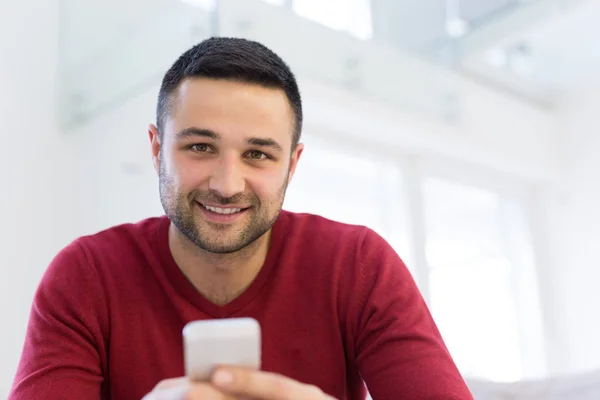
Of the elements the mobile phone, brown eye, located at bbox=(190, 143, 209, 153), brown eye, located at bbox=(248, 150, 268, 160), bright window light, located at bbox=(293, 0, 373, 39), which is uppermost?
bright window light, located at bbox=(293, 0, 373, 39)

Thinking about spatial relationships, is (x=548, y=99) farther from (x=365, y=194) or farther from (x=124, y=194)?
(x=124, y=194)

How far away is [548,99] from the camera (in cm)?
439

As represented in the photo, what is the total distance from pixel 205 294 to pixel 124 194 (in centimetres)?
150

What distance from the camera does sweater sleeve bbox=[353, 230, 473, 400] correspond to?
95cm

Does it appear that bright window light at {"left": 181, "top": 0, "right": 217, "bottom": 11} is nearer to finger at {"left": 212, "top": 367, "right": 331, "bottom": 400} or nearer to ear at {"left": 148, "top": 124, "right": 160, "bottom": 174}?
ear at {"left": 148, "top": 124, "right": 160, "bottom": 174}

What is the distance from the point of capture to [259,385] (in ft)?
2.27

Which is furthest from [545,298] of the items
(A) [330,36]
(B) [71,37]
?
(B) [71,37]

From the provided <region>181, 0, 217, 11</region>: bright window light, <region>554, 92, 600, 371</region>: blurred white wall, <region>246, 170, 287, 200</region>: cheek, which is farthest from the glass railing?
<region>246, 170, 287, 200</region>: cheek

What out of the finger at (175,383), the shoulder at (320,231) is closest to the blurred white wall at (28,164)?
the shoulder at (320,231)

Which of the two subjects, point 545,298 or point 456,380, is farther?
point 545,298

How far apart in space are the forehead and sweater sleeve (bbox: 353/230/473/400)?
25 centimetres

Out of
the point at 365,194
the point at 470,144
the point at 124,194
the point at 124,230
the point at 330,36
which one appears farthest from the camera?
the point at 470,144

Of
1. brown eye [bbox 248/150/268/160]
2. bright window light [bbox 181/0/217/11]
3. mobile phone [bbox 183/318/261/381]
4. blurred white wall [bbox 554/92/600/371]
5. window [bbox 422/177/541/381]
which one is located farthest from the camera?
blurred white wall [bbox 554/92/600/371]

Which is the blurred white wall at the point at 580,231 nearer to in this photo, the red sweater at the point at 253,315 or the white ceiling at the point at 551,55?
the white ceiling at the point at 551,55
